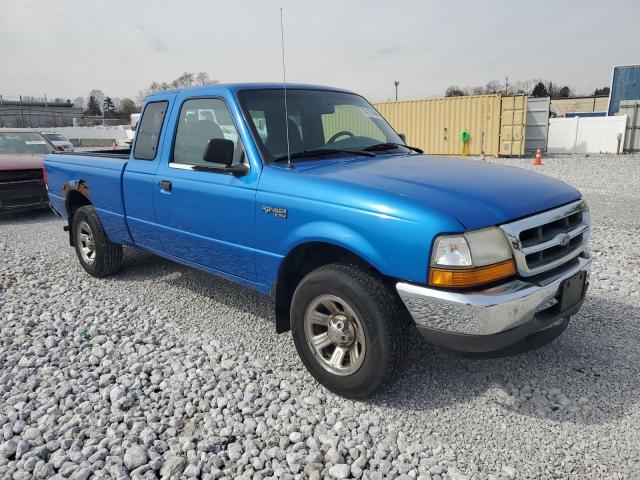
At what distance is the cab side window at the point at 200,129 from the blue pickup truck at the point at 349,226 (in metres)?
0.02

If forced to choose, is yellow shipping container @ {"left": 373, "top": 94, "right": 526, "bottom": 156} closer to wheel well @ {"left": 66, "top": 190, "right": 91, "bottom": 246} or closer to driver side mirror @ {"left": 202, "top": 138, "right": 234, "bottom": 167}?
wheel well @ {"left": 66, "top": 190, "right": 91, "bottom": 246}

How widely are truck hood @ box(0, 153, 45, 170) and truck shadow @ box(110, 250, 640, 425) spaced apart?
6.43 metres

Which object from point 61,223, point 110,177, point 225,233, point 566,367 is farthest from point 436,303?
point 61,223

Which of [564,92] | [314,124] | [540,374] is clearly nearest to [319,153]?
[314,124]

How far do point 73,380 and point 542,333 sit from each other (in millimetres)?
3086

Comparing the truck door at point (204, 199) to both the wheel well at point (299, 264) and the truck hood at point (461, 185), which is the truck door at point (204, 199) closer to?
the wheel well at point (299, 264)

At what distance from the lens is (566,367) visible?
3289 mm

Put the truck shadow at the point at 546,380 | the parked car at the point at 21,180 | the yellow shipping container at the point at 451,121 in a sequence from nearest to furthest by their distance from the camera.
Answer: the truck shadow at the point at 546,380 < the parked car at the point at 21,180 < the yellow shipping container at the point at 451,121

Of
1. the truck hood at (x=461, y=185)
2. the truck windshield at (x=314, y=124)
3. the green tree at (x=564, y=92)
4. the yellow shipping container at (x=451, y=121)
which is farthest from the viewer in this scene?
the green tree at (x=564, y=92)

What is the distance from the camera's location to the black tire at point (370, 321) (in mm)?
2680

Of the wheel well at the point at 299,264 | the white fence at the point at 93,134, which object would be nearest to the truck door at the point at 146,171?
the wheel well at the point at 299,264

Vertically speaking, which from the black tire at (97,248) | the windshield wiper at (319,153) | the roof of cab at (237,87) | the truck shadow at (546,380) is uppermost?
the roof of cab at (237,87)

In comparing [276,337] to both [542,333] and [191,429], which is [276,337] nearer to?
[191,429]

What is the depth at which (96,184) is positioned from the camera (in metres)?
4.91
